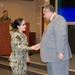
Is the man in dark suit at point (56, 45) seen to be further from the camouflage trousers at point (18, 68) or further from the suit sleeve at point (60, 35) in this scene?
the camouflage trousers at point (18, 68)

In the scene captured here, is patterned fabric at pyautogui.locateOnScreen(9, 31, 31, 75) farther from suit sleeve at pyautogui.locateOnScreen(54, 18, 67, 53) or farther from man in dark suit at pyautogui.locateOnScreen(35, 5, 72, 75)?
suit sleeve at pyautogui.locateOnScreen(54, 18, 67, 53)

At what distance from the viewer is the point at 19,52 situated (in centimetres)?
348

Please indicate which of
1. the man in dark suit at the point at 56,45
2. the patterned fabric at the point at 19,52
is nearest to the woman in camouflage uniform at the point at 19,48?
the patterned fabric at the point at 19,52

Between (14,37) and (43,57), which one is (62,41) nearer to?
(43,57)

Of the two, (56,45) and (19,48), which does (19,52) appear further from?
(56,45)

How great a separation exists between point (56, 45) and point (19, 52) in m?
0.69

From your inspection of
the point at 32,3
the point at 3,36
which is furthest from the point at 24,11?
the point at 3,36

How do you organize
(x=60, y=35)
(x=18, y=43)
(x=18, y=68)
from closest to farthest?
(x=60, y=35) < (x=18, y=43) < (x=18, y=68)

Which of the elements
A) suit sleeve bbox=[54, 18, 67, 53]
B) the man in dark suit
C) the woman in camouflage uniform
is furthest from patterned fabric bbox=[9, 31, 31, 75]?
suit sleeve bbox=[54, 18, 67, 53]

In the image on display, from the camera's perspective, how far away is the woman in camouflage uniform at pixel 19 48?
341 centimetres

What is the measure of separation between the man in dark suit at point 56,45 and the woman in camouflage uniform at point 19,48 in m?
0.34

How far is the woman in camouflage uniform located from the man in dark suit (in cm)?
34

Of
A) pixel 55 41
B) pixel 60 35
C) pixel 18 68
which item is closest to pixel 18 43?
pixel 18 68

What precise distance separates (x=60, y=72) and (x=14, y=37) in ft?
2.84
